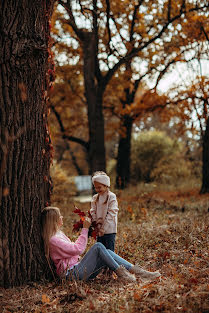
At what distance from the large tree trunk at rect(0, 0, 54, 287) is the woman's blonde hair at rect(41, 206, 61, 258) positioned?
6 cm

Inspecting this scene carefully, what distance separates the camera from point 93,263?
4.51 meters

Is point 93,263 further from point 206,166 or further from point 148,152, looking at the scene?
point 148,152

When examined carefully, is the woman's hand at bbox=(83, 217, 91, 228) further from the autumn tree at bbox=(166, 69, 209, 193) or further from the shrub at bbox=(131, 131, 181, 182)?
the shrub at bbox=(131, 131, 181, 182)

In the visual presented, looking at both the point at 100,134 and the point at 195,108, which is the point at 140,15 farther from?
the point at 100,134

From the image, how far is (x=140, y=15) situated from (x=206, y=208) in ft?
24.0

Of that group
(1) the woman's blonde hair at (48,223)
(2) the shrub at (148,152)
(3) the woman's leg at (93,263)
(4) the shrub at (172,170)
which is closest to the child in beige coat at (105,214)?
(3) the woman's leg at (93,263)

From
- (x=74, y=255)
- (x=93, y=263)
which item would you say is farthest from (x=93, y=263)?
(x=74, y=255)

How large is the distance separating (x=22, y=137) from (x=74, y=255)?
4.86 ft

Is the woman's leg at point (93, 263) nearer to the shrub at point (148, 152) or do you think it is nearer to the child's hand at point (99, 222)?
the child's hand at point (99, 222)

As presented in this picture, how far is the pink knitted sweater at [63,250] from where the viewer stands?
4438 mm

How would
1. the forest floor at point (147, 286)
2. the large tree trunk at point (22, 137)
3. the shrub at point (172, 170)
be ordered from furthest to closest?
the shrub at point (172, 170) < the large tree trunk at point (22, 137) < the forest floor at point (147, 286)

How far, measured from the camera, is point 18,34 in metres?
4.20

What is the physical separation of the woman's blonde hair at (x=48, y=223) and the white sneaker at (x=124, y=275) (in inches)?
33.2

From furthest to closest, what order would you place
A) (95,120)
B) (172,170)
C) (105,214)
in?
(172,170), (95,120), (105,214)
